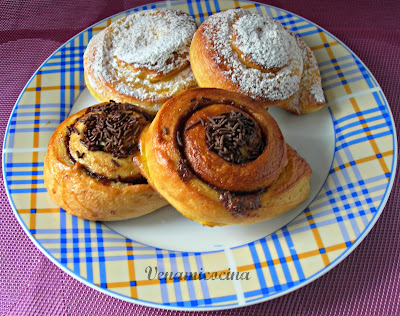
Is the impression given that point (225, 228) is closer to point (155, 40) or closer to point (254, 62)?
point (254, 62)

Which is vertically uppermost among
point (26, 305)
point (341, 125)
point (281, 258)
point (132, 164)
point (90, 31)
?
point (90, 31)

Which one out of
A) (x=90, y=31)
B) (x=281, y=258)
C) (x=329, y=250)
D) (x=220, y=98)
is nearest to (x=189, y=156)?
(x=220, y=98)

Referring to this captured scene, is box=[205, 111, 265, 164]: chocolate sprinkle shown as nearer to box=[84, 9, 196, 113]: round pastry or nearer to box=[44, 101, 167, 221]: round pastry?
box=[44, 101, 167, 221]: round pastry

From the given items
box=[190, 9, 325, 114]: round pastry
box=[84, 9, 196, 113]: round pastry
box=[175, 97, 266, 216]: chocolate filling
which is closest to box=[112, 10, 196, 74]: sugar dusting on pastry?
box=[84, 9, 196, 113]: round pastry

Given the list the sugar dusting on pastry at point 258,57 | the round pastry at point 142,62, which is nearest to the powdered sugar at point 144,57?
the round pastry at point 142,62

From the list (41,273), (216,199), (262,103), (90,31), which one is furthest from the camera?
(90,31)

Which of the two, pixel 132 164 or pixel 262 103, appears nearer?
pixel 132 164

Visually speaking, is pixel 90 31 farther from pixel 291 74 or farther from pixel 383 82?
pixel 383 82

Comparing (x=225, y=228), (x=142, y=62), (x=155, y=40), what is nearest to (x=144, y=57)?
(x=142, y=62)
